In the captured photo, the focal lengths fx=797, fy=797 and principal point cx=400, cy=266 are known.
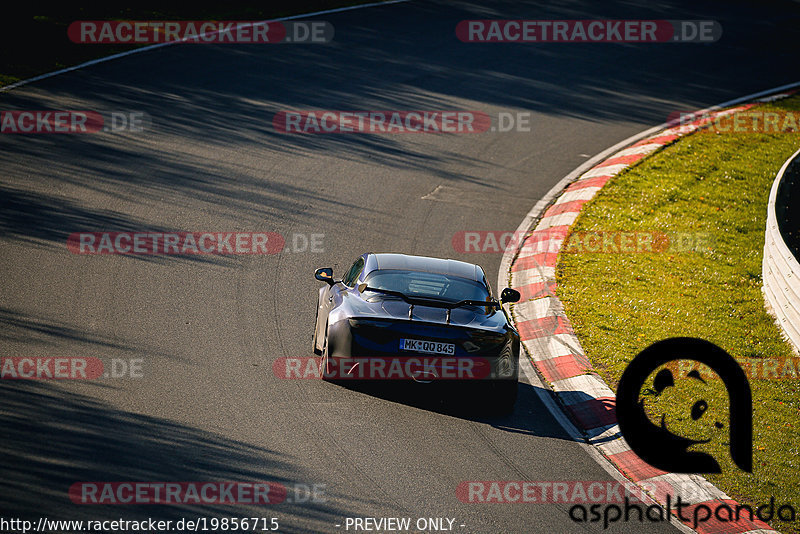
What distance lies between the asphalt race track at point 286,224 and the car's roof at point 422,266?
1.32m

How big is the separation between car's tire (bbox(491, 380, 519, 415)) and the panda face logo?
1.18 metres

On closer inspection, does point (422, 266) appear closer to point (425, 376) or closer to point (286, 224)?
point (425, 376)

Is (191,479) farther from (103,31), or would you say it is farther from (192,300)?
(103,31)

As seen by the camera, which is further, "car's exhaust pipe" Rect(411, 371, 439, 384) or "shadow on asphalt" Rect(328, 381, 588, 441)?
"shadow on asphalt" Rect(328, 381, 588, 441)

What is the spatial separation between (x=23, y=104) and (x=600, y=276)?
12198mm

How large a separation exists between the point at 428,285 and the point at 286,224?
4.83 metres

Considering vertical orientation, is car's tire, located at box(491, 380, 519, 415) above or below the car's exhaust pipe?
below

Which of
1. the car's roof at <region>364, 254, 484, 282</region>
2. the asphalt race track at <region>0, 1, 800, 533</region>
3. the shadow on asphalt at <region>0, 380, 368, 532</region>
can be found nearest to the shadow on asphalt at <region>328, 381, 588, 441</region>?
the asphalt race track at <region>0, 1, 800, 533</region>

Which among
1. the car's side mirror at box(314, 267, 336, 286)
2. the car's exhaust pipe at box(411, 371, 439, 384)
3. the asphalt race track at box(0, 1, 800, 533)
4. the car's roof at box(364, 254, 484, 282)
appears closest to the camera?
the asphalt race track at box(0, 1, 800, 533)

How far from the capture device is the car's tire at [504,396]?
8.37 m

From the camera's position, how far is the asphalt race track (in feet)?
23.1

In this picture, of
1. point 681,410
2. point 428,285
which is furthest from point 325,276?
point 681,410

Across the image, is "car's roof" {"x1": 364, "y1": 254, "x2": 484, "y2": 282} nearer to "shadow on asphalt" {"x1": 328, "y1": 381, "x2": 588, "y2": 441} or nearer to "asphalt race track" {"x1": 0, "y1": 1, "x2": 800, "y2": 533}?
"asphalt race track" {"x1": 0, "y1": 1, "x2": 800, "y2": 533}

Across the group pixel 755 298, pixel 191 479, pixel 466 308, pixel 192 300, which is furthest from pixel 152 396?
pixel 755 298
